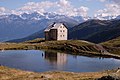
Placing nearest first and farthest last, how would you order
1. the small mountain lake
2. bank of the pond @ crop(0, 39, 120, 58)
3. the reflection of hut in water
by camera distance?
1. the small mountain lake
2. the reflection of hut in water
3. bank of the pond @ crop(0, 39, 120, 58)

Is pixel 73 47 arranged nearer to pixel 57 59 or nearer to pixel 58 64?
pixel 57 59

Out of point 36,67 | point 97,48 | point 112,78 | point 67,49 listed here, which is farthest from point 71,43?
point 112,78

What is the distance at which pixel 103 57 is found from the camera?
137 metres

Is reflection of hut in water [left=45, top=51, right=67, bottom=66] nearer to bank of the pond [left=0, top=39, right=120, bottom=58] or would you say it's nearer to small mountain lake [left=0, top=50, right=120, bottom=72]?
small mountain lake [left=0, top=50, right=120, bottom=72]

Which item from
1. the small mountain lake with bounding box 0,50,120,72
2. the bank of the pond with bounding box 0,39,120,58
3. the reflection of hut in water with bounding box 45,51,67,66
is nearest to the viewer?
the small mountain lake with bounding box 0,50,120,72

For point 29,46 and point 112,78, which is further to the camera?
point 29,46

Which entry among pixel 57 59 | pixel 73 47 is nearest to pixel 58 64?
pixel 57 59

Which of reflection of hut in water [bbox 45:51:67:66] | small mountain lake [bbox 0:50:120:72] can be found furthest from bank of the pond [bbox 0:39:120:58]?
small mountain lake [bbox 0:50:120:72]

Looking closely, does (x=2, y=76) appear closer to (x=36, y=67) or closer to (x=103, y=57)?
(x=36, y=67)

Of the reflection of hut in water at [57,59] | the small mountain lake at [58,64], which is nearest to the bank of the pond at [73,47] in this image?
the reflection of hut in water at [57,59]

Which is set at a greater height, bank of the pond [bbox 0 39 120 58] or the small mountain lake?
bank of the pond [bbox 0 39 120 58]

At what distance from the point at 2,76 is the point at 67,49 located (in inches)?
4075

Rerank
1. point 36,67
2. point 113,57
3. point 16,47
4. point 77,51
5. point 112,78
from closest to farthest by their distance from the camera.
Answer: point 112,78
point 36,67
point 113,57
point 77,51
point 16,47

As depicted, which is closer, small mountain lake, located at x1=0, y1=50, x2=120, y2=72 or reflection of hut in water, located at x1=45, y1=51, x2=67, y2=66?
small mountain lake, located at x1=0, y1=50, x2=120, y2=72
